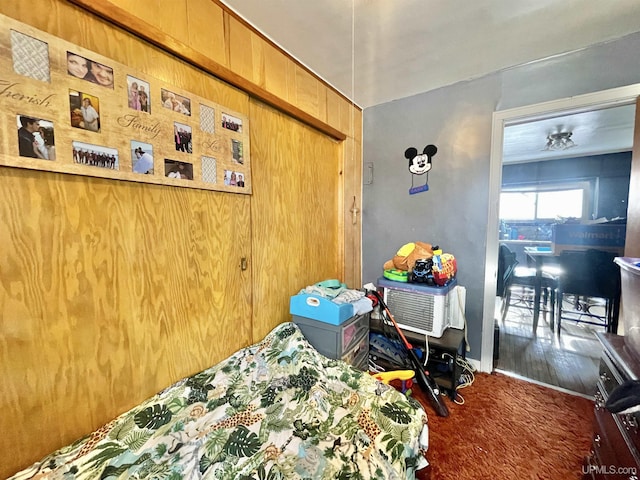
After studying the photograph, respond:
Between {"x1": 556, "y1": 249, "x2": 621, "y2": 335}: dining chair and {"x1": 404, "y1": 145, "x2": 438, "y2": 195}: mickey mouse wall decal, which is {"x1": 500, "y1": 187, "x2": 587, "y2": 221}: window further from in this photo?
{"x1": 404, "y1": 145, "x2": 438, "y2": 195}: mickey mouse wall decal

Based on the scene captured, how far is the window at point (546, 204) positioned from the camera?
3846mm

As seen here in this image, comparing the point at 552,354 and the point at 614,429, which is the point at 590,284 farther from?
the point at 614,429

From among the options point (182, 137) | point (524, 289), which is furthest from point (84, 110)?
point (524, 289)

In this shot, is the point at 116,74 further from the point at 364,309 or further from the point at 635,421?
the point at 635,421

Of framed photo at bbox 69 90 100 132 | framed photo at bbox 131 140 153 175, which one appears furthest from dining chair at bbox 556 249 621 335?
framed photo at bbox 69 90 100 132

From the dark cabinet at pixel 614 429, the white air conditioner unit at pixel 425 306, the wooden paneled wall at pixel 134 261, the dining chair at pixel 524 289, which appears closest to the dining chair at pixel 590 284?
the dining chair at pixel 524 289

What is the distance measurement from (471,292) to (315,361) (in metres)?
1.55

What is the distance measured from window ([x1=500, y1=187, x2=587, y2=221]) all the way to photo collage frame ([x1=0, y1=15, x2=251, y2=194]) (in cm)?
399

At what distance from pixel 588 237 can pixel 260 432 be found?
3.99m

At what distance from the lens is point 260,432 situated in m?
1.07

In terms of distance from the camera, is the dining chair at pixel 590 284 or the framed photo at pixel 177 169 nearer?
the framed photo at pixel 177 169

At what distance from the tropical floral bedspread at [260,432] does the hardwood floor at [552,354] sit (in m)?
1.68

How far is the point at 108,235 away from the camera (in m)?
1.05

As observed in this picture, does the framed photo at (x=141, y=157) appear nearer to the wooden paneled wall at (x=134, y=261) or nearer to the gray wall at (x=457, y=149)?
the wooden paneled wall at (x=134, y=261)
